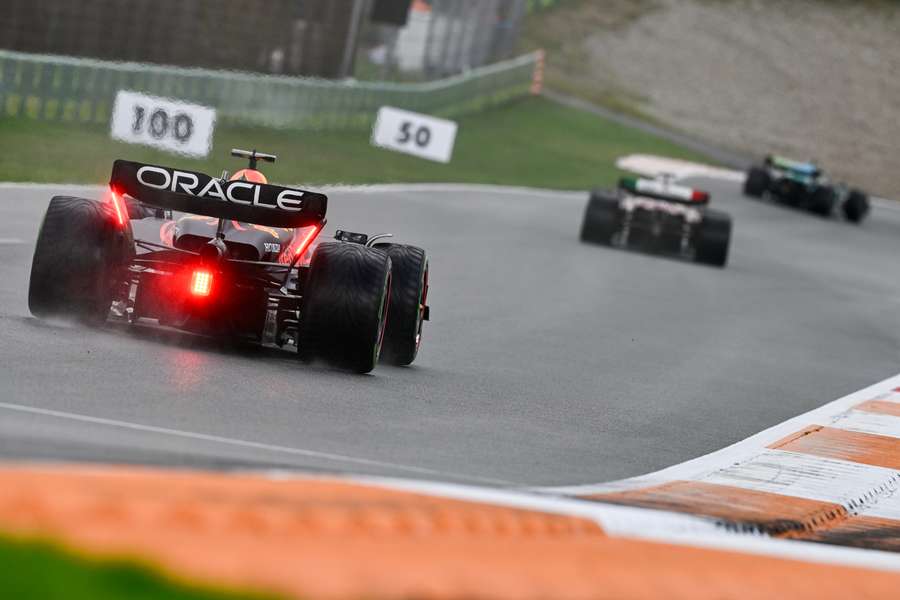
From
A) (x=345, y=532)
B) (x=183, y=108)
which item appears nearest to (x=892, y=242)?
(x=183, y=108)

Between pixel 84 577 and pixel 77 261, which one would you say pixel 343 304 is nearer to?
pixel 77 261

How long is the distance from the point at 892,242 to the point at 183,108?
53.4ft

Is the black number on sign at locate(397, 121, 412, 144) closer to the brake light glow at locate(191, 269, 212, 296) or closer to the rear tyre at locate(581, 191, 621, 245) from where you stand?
the rear tyre at locate(581, 191, 621, 245)

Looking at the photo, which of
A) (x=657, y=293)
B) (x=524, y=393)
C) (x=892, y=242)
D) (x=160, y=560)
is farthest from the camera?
(x=892, y=242)

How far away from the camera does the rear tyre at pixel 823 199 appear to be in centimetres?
3900

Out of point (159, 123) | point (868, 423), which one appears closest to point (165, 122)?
point (159, 123)

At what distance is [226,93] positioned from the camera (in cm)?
3206

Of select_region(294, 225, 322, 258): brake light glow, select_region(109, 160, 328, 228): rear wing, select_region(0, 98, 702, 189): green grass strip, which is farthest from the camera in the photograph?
select_region(0, 98, 702, 189): green grass strip

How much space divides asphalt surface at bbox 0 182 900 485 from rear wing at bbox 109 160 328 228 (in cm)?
77

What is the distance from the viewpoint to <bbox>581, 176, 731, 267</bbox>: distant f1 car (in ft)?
82.4

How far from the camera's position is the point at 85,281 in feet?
33.1

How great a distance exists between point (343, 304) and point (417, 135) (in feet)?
73.6

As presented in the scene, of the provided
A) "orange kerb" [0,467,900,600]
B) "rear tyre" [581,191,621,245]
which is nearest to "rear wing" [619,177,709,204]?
"rear tyre" [581,191,621,245]

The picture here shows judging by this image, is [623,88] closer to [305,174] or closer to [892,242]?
[892,242]
